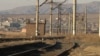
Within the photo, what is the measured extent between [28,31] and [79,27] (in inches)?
2231

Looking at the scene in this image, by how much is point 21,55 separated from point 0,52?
4.08 feet

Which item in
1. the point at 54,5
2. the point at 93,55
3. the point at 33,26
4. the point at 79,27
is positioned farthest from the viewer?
the point at 79,27

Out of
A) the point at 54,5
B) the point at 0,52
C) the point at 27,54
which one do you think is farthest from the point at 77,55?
the point at 54,5

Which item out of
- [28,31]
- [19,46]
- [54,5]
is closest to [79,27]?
[54,5]

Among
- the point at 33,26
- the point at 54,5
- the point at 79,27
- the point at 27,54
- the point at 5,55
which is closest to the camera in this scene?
the point at 5,55

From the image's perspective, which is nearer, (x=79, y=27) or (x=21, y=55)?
(x=21, y=55)

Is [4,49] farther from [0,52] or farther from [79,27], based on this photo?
[79,27]

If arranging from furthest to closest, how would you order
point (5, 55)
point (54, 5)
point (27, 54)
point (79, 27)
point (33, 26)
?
point (79, 27)
point (54, 5)
point (33, 26)
point (27, 54)
point (5, 55)

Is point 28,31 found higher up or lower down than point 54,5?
lower down

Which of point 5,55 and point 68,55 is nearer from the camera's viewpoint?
point 5,55

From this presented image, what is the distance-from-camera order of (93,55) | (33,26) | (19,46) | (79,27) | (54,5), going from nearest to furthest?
1. (93,55)
2. (19,46)
3. (33,26)
4. (54,5)
5. (79,27)

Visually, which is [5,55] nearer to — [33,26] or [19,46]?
[19,46]

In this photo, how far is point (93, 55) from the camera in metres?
21.8

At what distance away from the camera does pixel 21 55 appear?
61.8 feet
